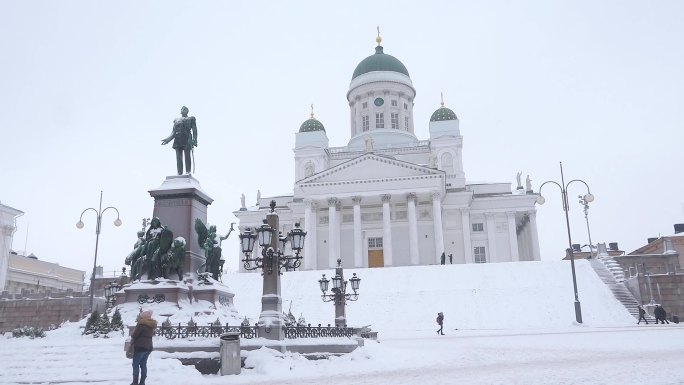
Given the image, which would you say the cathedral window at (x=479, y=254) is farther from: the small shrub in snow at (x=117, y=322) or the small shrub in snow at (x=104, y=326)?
the small shrub in snow at (x=104, y=326)

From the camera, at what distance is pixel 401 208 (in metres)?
59.6

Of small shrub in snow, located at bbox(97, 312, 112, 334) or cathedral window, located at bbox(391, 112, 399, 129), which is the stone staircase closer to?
small shrub in snow, located at bbox(97, 312, 112, 334)

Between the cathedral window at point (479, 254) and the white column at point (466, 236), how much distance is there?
3.50 feet

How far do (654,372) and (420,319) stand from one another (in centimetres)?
2226

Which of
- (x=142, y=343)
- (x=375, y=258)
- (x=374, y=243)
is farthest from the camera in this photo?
(x=374, y=243)

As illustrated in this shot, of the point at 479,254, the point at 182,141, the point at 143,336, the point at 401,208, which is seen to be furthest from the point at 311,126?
the point at 143,336

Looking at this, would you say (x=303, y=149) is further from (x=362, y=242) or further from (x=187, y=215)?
(x=187, y=215)

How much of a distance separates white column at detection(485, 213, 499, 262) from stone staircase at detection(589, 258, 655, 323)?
15380mm

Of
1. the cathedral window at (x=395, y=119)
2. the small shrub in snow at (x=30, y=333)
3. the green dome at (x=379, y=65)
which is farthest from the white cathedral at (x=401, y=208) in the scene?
the small shrub in snow at (x=30, y=333)

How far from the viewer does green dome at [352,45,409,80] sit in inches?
2884

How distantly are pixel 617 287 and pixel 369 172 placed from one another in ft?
86.1

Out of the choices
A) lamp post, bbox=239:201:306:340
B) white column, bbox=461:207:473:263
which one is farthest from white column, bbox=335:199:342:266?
lamp post, bbox=239:201:306:340

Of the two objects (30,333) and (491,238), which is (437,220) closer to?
(491,238)

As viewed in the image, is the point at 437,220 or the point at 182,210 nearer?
the point at 182,210
